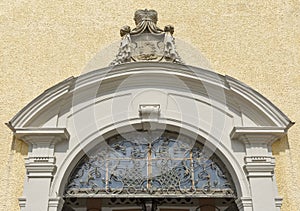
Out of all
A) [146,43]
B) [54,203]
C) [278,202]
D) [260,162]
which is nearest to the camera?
[54,203]

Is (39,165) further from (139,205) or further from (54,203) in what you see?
(139,205)

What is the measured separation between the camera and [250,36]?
25.2ft

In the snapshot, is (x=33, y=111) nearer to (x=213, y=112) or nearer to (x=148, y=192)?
(x=148, y=192)

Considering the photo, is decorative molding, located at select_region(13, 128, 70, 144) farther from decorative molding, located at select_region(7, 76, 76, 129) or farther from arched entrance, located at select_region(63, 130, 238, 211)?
arched entrance, located at select_region(63, 130, 238, 211)

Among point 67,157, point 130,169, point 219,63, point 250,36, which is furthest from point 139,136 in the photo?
point 250,36

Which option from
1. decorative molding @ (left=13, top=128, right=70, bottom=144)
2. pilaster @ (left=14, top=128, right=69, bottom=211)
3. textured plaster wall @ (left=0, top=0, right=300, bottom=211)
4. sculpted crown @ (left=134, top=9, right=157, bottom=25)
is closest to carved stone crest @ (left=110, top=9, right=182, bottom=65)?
sculpted crown @ (left=134, top=9, right=157, bottom=25)

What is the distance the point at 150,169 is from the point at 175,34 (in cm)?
224

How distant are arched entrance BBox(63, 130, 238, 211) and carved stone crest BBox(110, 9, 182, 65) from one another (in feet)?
3.50

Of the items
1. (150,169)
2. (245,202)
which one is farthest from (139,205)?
(245,202)

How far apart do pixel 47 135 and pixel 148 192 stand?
56.3 inches

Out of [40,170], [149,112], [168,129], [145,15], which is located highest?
[145,15]

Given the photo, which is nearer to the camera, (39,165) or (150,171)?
(39,165)

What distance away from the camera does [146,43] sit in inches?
287

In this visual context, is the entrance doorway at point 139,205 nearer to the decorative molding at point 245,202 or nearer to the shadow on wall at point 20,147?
the decorative molding at point 245,202
